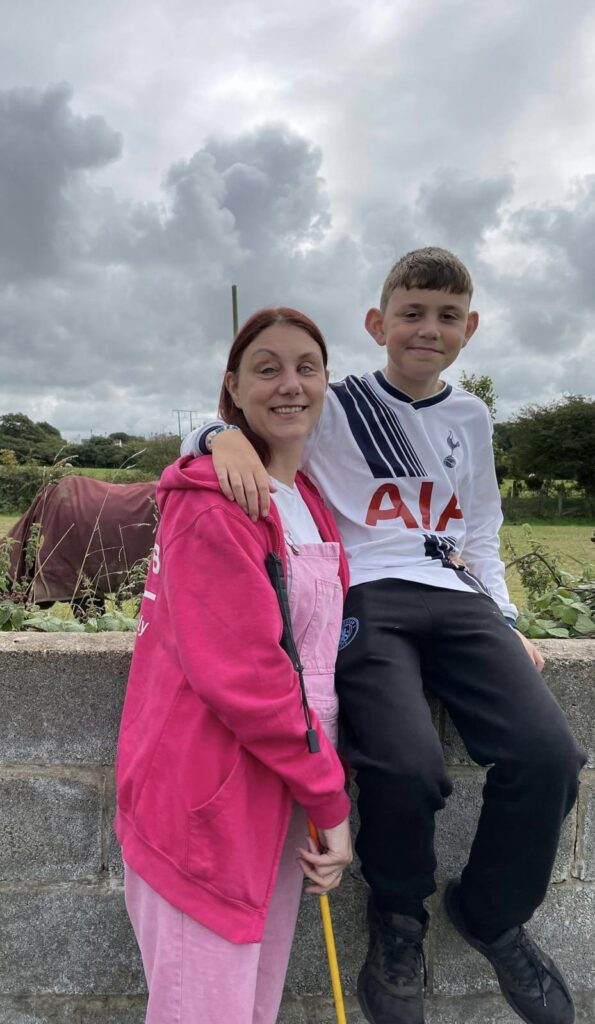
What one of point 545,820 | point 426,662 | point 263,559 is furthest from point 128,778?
point 545,820

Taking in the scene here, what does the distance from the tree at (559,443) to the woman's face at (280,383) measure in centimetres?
3444

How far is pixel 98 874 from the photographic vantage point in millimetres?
1912

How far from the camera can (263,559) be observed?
4.88 ft

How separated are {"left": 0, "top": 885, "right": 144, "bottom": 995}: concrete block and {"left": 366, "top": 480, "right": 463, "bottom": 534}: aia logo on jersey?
4.06ft

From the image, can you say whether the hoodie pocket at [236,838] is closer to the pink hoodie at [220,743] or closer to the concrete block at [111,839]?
the pink hoodie at [220,743]

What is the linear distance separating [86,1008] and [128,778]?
964 mm

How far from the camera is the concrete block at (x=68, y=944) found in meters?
1.91

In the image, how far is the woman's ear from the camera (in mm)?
1815

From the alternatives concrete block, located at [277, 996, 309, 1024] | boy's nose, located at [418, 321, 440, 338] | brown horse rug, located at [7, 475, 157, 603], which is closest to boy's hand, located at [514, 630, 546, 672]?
boy's nose, located at [418, 321, 440, 338]

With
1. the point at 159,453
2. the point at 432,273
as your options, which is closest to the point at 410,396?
the point at 432,273

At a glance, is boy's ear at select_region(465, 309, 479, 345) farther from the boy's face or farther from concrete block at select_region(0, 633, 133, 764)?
concrete block at select_region(0, 633, 133, 764)

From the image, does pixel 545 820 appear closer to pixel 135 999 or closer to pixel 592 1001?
pixel 592 1001

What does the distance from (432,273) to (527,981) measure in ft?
6.12

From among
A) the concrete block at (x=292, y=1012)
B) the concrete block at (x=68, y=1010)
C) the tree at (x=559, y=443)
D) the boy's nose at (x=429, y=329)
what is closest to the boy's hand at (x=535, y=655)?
the boy's nose at (x=429, y=329)
